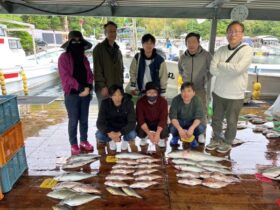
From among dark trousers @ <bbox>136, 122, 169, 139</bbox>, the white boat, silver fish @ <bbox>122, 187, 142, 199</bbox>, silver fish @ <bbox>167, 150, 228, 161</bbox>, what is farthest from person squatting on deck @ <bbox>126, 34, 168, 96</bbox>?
the white boat

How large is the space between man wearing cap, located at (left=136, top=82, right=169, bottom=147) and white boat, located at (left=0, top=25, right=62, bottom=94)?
935 centimetres

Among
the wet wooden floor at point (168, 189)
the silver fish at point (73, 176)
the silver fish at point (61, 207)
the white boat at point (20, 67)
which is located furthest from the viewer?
the white boat at point (20, 67)

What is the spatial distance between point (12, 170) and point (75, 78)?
4.34 ft

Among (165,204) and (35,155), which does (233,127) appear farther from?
(35,155)

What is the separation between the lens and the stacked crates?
2.60 meters

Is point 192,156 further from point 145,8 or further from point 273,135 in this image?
point 145,8

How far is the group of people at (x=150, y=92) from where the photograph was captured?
334 centimetres

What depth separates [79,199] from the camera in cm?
Answer: 243

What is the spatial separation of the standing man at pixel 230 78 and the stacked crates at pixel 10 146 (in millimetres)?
2514

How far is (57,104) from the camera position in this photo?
24.0ft

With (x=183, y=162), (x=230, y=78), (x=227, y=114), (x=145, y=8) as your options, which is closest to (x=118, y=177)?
(x=183, y=162)

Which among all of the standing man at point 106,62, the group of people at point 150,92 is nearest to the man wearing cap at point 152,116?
the group of people at point 150,92

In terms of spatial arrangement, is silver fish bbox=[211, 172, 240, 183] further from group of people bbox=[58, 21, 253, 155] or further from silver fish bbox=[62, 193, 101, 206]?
silver fish bbox=[62, 193, 101, 206]

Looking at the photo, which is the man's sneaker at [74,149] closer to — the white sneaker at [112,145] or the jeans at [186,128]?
the white sneaker at [112,145]
